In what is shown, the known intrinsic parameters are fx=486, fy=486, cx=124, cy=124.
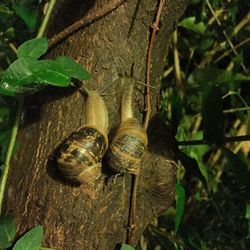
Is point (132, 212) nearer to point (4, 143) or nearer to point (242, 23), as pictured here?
point (4, 143)

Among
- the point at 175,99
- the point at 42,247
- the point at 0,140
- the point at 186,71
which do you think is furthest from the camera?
the point at 186,71

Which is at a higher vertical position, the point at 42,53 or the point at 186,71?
the point at 186,71

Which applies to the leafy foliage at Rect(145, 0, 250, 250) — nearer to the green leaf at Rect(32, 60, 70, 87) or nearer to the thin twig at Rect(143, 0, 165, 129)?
the thin twig at Rect(143, 0, 165, 129)

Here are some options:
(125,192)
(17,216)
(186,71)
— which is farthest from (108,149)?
(186,71)

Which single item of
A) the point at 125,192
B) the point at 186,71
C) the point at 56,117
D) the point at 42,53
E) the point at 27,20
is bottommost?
the point at 125,192

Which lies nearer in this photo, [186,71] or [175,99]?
[175,99]

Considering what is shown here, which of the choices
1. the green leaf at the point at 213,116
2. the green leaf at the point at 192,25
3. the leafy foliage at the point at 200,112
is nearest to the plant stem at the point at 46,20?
the green leaf at the point at 213,116

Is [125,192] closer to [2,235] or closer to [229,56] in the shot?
[2,235]

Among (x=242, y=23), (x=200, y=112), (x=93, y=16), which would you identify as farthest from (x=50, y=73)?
(x=242, y=23)

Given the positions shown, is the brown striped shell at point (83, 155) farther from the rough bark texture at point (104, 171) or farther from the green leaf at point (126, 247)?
the green leaf at point (126, 247)
